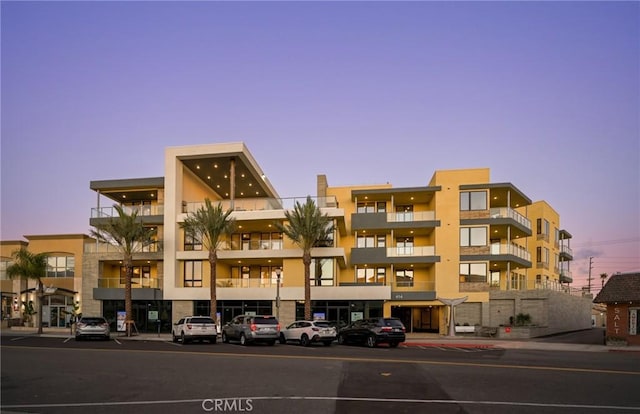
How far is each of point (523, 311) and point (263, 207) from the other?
23.3 metres

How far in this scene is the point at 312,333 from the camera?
97.9 ft

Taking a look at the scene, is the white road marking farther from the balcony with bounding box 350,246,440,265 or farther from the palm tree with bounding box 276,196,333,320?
the balcony with bounding box 350,246,440,265

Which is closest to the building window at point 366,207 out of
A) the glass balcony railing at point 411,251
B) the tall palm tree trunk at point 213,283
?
the glass balcony railing at point 411,251

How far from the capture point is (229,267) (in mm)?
47812

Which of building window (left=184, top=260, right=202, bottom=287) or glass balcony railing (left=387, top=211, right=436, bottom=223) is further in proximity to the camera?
glass balcony railing (left=387, top=211, right=436, bottom=223)

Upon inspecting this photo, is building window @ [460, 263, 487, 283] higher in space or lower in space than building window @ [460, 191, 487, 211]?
lower

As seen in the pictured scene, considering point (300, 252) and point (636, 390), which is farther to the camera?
point (300, 252)

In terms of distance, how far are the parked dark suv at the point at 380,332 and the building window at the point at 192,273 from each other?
58.8 feet

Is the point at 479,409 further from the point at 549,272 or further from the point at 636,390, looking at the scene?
the point at 549,272

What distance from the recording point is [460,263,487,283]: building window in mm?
45250

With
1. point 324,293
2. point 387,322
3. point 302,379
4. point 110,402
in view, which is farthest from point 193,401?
point 324,293

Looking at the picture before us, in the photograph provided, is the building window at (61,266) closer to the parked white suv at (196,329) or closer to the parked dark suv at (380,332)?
the parked white suv at (196,329)

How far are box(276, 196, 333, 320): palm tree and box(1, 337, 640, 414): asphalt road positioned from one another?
1826cm

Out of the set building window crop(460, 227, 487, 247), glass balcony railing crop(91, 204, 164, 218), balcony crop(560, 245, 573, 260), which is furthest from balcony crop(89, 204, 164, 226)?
balcony crop(560, 245, 573, 260)
